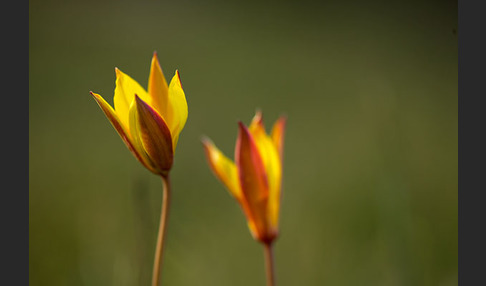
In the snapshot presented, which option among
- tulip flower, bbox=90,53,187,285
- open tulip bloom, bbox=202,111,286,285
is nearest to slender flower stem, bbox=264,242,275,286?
open tulip bloom, bbox=202,111,286,285

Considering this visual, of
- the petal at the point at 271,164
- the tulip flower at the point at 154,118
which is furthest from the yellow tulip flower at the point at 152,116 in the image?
the petal at the point at 271,164

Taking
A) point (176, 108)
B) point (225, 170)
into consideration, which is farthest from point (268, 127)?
point (176, 108)

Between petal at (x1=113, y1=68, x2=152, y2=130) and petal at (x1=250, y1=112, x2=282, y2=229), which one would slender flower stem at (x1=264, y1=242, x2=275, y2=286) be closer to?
petal at (x1=250, y1=112, x2=282, y2=229)

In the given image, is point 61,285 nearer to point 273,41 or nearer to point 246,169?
point 246,169

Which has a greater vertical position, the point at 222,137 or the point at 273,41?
the point at 273,41

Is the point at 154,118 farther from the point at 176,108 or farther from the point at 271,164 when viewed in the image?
the point at 271,164

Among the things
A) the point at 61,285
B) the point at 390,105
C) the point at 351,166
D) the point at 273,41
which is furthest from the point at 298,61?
the point at 61,285

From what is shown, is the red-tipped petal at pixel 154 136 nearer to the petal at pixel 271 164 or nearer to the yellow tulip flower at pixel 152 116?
the yellow tulip flower at pixel 152 116

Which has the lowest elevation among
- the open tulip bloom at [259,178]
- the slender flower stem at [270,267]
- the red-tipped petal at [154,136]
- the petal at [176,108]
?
the slender flower stem at [270,267]
